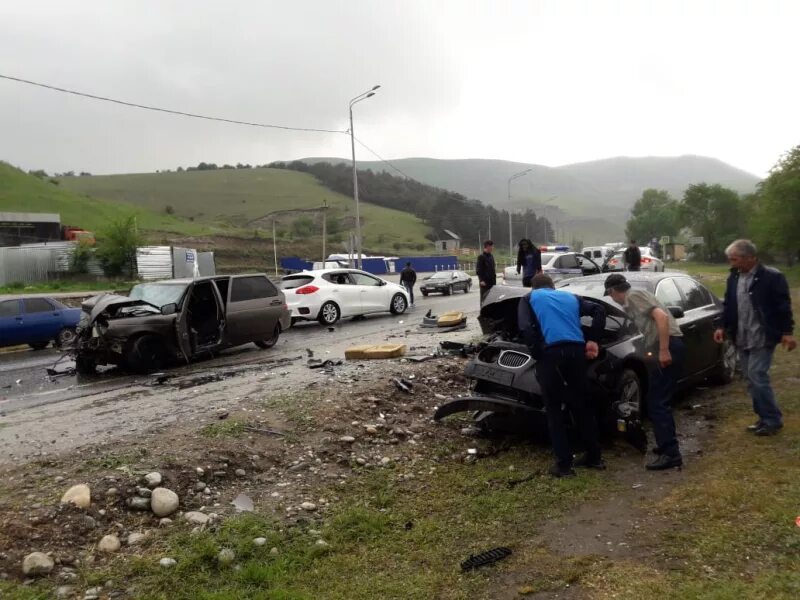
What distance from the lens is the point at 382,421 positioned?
6480 millimetres

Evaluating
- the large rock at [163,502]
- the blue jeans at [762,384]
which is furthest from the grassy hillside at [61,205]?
the blue jeans at [762,384]

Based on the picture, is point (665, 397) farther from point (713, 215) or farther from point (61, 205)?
point (61, 205)

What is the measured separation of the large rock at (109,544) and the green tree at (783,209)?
3559 cm

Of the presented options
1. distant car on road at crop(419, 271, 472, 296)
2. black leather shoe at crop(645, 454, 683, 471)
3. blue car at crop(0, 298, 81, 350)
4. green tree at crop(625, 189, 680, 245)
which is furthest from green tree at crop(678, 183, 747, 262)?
black leather shoe at crop(645, 454, 683, 471)

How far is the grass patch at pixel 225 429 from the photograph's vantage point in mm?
5707

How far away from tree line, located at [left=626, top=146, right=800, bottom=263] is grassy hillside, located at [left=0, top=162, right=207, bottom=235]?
5693 cm

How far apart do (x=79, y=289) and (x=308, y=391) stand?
1287 inches

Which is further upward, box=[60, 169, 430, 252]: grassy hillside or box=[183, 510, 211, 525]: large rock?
box=[60, 169, 430, 252]: grassy hillside

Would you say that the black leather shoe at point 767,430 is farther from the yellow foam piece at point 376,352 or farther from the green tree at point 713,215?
the green tree at point 713,215

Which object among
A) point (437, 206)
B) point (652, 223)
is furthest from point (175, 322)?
point (652, 223)

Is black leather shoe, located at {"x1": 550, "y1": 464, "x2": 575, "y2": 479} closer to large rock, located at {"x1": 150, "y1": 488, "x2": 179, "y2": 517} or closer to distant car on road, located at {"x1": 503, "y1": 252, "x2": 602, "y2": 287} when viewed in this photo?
large rock, located at {"x1": 150, "y1": 488, "x2": 179, "y2": 517}

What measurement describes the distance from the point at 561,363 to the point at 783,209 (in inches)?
1334

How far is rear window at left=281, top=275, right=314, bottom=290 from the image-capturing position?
16.5 meters

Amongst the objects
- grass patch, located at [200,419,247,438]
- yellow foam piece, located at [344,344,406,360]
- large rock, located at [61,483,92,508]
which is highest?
yellow foam piece, located at [344,344,406,360]
